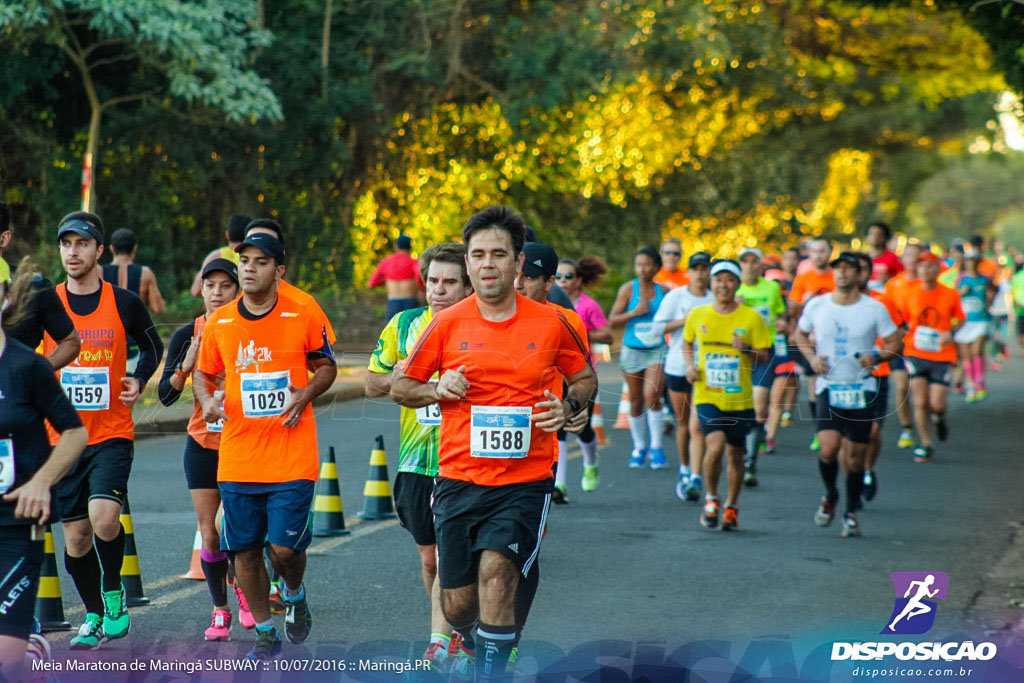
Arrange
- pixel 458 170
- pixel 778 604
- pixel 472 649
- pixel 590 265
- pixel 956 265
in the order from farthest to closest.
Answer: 1. pixel 458 170
2. pixel 956 265
3. pixel 590 265
4. pixel 778 604
5. pixel 472 649

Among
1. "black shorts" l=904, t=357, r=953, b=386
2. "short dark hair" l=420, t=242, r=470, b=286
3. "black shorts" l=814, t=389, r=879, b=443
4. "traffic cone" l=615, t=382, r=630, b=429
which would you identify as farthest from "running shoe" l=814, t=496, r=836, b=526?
"short dark hair" l=420, t=242, r=470, b=286

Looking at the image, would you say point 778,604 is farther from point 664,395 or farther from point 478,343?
point 664,395

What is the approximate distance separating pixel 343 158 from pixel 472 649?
1933cm

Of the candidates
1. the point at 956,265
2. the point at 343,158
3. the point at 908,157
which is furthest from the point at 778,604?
the point at 908,157

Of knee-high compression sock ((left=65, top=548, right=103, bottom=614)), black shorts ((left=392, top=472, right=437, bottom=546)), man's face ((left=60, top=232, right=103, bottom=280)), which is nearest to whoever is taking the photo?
black shorts ((left=392, top=472, right=437, bottom=546))

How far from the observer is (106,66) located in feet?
65.8

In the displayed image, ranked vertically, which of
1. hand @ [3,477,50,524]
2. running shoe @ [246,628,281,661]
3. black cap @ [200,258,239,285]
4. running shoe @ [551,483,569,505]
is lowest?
running shoe @ [551,483,569,505]

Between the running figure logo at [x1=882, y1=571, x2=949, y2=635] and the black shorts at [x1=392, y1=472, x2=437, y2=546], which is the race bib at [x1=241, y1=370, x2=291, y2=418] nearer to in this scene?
the black shorts at [x1=392, y1=472, x2=437, y2=546]

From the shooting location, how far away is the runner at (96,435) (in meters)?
6.32

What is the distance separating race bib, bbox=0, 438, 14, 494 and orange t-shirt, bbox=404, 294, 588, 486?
1.44 metres

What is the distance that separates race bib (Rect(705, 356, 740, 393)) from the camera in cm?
984

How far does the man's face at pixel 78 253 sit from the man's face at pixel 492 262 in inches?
87.9

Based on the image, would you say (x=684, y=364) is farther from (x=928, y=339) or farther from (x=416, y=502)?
(x=416, y=502)

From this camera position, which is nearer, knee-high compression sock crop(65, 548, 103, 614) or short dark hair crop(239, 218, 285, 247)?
knee-high compression sock crop(65, 548, 103, 614)
